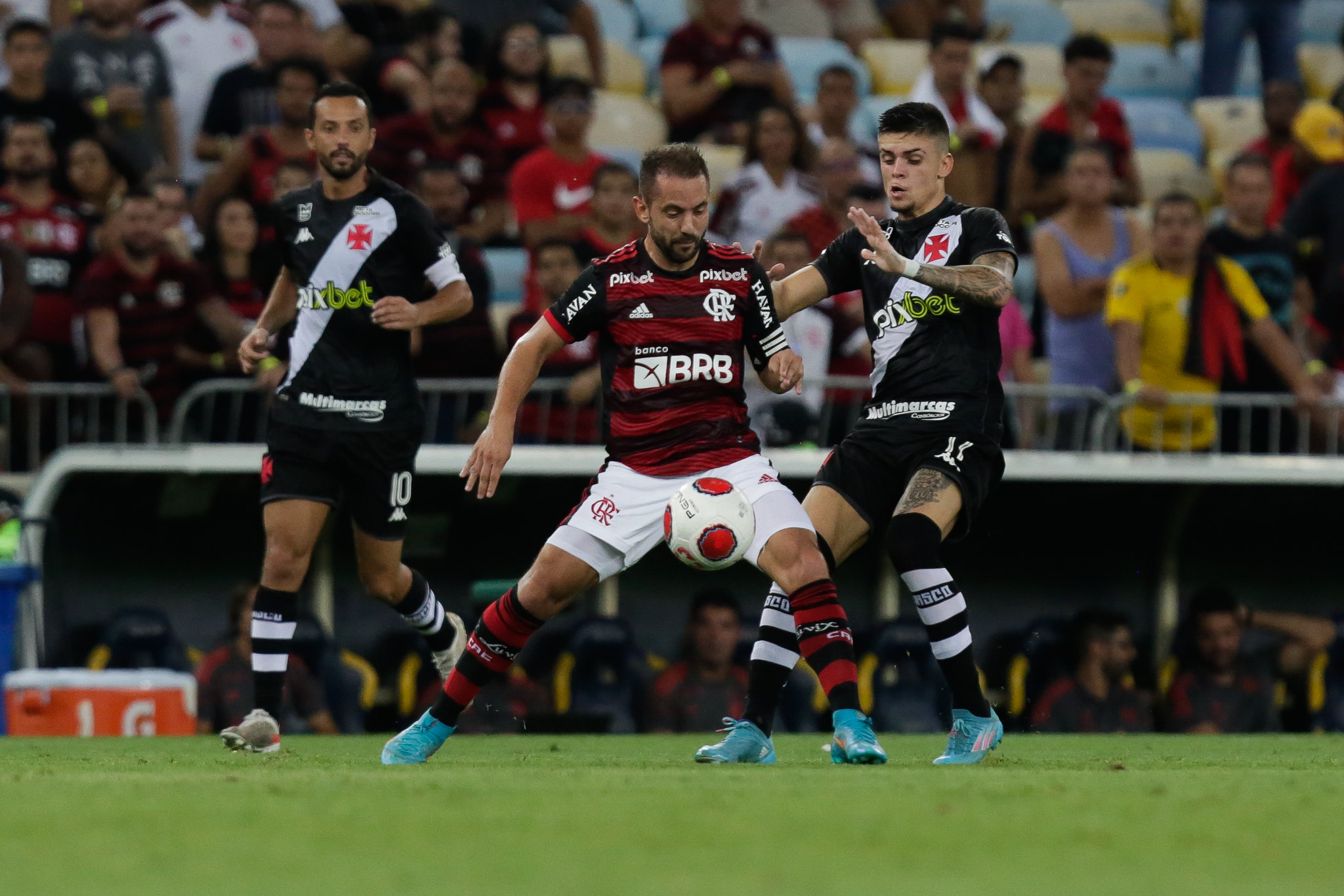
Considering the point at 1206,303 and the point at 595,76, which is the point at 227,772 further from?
the point at 595,76

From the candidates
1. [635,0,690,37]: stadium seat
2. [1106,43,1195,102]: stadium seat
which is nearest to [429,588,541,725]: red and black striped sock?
[635,0,690,37]: stadium seat

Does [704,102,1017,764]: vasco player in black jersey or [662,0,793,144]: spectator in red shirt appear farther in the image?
[662,0,793,144]: spectator in red shirt

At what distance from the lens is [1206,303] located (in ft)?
37.8

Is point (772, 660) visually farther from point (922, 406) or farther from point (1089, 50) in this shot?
point (1089, 50)

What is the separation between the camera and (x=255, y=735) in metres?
8.05

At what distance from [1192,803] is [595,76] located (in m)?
11.1

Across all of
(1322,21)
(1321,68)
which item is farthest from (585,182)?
(1322,21)

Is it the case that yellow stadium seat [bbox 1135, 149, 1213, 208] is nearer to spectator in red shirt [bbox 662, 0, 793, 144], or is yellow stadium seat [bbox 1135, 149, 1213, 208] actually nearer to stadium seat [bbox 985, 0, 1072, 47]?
stadium seat [bbox 985, 0, 1072, 47]

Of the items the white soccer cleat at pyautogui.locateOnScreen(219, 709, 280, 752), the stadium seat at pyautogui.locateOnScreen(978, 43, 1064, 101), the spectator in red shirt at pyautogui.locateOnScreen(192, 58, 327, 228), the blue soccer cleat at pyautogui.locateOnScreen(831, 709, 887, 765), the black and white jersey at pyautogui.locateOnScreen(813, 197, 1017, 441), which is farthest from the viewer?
the stadium seat at pyautogui.locateOnScreen(978, 43, 1064, 101)

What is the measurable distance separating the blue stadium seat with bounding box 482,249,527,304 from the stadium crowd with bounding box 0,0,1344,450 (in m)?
0.02

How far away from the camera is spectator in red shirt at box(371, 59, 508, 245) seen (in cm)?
1297

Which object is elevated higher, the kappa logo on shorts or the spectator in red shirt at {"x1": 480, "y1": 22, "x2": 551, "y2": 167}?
the spectator in red shirt at {"x1": 480, "y1": 22, "x2": 551, "y2": 167}

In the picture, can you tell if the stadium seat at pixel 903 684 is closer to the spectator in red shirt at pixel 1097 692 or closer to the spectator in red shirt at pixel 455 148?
the spectator in red shirt at pixel 1097 692

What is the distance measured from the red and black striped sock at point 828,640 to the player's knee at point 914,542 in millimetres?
293
